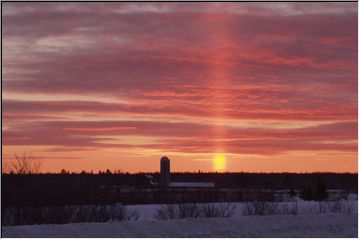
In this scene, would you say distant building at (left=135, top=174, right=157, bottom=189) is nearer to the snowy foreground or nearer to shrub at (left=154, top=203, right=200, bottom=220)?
shrub at (left=154, top=203, right=200, bottom=220)

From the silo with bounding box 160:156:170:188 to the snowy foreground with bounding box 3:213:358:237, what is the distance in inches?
1939

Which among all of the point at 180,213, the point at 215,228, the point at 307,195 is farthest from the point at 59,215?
the point at 307,195

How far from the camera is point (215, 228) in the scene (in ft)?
108

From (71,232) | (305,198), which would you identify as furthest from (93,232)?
(305,198)

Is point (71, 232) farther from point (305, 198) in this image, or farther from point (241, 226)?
point (305, 198)

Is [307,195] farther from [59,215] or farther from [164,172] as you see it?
[164,172]

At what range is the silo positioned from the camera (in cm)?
8762

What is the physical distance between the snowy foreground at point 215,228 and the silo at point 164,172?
4926 centimetres

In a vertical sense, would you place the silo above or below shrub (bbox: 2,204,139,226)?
above

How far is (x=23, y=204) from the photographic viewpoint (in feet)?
129

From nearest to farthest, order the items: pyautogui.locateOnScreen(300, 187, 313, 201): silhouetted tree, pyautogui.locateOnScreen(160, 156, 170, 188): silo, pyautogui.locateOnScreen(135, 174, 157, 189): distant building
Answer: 1. pyautogui.locateOnScreen(300, 187, 313, 201): silhouetted tree
2. pyautogui.locateOnScreen(160, 156, 170, 188): silo
3. pyautogui.locateOnScreen(135, 174, 157, 189): distant building

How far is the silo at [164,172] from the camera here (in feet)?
287

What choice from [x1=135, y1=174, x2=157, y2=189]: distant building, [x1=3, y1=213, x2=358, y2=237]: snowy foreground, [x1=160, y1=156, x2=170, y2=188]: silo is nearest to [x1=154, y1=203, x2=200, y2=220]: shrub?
[x1=3, y1=213, x2=358, y2=237]: snowy foreground

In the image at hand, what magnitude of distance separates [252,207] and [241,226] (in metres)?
9.78
